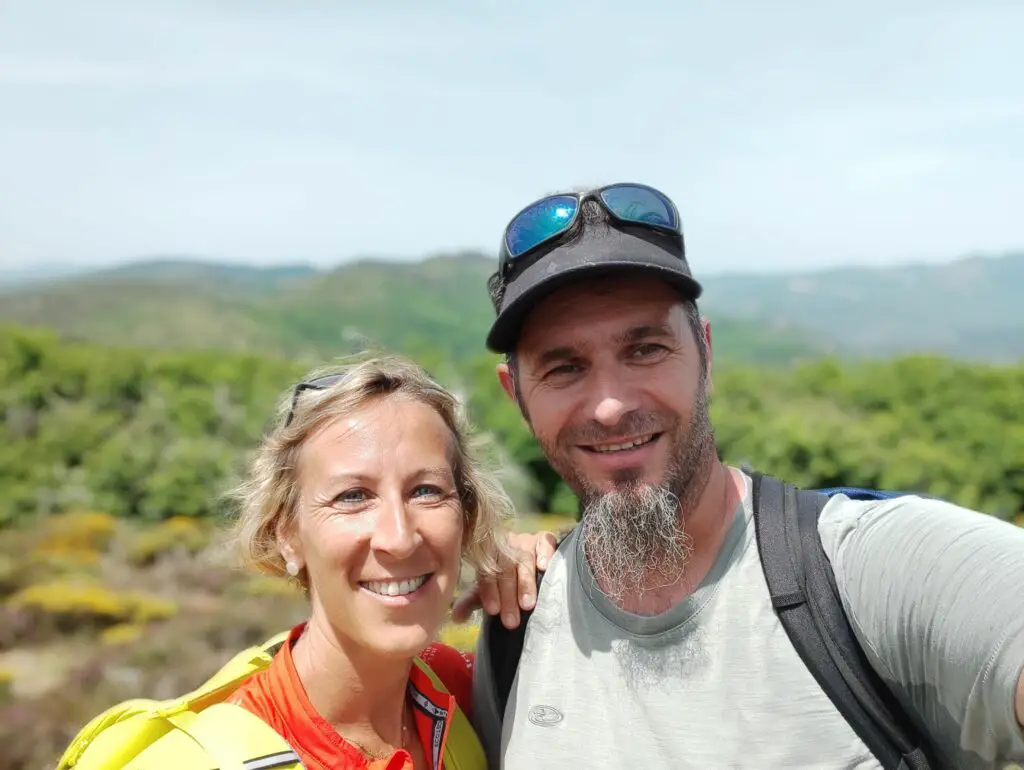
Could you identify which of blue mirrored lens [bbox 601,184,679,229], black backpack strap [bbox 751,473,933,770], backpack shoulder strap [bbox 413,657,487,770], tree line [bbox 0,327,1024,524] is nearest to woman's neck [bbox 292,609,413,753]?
backpack shoulder strap [bbox 413,657,487,770]

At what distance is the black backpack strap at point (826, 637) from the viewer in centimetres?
173

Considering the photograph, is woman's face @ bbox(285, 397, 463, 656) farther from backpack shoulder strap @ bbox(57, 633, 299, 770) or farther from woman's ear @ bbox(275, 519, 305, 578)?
backpack shoulder strap @ bbox(57, 633, 299, 770)

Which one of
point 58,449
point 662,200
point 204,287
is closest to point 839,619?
point 662,200

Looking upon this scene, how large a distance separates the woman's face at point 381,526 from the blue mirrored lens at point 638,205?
73 centimetres

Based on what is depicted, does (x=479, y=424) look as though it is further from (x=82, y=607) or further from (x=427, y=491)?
(x=427, y=491)

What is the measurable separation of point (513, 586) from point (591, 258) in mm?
905

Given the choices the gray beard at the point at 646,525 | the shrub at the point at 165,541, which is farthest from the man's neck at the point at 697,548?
the shrub at the point at 165,541

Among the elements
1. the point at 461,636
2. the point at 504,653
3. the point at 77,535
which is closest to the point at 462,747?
the point at 504,653

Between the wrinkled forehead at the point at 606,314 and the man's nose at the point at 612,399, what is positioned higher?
the wrinkled forehead at the point at 606,314

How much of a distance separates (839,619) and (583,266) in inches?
37.7

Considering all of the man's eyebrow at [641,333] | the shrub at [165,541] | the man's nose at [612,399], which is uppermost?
the man's eyebrow at [641,333]

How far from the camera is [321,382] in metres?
2.37

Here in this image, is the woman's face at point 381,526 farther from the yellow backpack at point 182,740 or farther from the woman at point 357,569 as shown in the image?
the yellow backpack at point 182,740

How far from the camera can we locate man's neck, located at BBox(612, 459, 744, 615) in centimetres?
212
